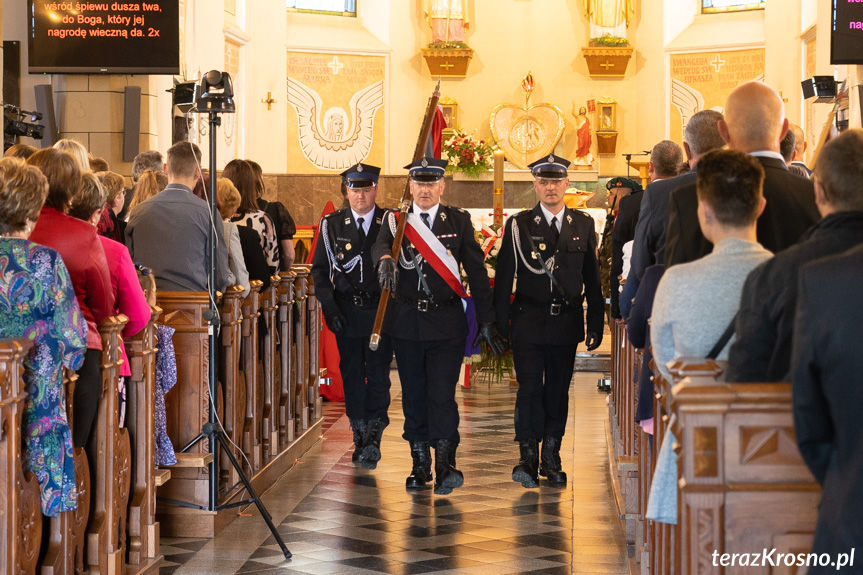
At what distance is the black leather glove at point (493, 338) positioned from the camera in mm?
5941

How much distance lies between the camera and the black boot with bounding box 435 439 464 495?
5852mm

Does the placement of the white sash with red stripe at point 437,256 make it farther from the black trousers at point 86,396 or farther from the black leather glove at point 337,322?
the black trousers at point 86,396

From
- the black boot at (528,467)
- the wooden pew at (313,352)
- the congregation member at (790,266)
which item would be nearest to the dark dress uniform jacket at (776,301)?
the congregation member at (790,266)

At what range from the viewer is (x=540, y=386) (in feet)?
19.6

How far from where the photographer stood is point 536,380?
598 cm

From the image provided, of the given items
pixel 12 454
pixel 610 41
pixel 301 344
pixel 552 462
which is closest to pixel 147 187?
pixel 301 344

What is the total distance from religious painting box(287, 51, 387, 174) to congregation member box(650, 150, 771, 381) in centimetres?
1345

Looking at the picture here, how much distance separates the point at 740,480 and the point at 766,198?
1194mm

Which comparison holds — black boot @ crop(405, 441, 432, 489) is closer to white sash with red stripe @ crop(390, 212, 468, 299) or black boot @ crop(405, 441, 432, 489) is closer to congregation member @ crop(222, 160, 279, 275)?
white sash with red stripe @ crop(390, 212, 468, 299)

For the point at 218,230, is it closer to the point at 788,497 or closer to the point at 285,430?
the point at 285,430

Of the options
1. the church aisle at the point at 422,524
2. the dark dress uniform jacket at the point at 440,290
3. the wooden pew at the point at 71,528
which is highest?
the dark dress uniform jacket at the point at 440,290

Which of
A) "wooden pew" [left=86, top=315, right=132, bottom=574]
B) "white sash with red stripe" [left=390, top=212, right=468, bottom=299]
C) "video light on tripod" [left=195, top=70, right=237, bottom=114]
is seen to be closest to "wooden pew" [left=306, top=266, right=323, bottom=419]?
"white sash with red stripe" [left=390, top=212, right=468, bottom=299]

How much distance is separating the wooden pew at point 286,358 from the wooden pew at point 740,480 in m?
4.41

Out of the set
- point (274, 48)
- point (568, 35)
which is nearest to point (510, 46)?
point (568, 35)
